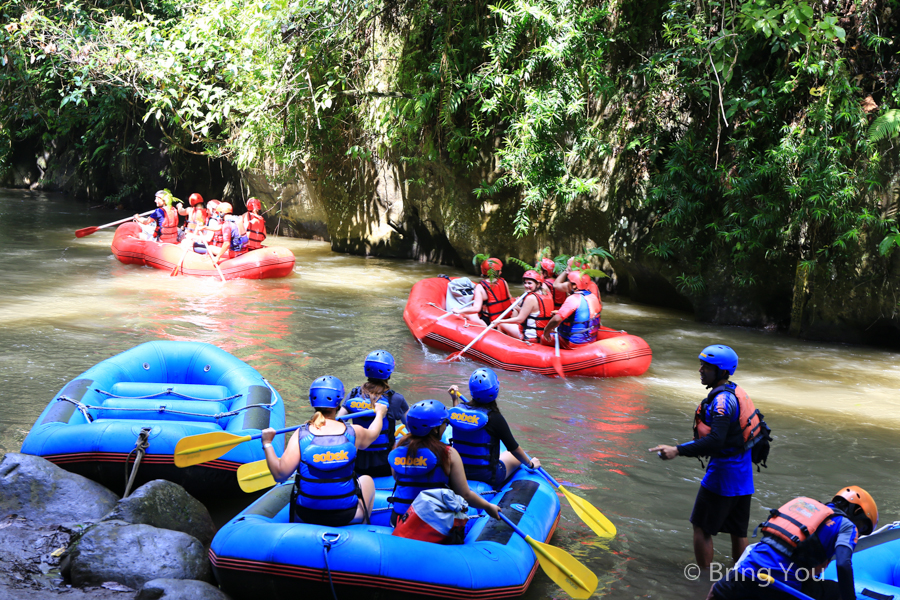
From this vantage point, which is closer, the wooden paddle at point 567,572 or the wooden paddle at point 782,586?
the wooden paddle at point 782,586

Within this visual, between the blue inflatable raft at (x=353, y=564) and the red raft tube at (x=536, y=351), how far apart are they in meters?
3.89

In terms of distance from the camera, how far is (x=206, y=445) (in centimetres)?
400

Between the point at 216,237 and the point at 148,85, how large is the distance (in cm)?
518

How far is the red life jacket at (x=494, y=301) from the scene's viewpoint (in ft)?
26.4

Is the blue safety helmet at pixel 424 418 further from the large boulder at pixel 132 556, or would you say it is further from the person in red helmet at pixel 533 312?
the person in red helmet at pixel 533 312

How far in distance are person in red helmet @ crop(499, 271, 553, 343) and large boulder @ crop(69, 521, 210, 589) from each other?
178 inches

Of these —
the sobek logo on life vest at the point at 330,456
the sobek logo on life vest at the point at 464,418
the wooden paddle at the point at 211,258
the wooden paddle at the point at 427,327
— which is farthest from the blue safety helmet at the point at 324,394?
the wooden paddle at the point at 211,258

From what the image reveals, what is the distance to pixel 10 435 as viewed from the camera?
5094mm

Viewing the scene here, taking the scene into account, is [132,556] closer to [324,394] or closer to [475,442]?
[324,394]

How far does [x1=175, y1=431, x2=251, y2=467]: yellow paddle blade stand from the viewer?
154 inches

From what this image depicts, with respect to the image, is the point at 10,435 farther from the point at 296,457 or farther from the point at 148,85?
the point at 148,85

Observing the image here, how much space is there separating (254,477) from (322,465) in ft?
2.66

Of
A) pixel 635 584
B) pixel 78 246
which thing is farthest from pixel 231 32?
pixel 635 584

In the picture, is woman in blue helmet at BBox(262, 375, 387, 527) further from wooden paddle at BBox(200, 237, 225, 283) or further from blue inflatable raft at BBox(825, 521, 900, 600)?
wooden paddle at BBox(200, 237, 225, 283)
